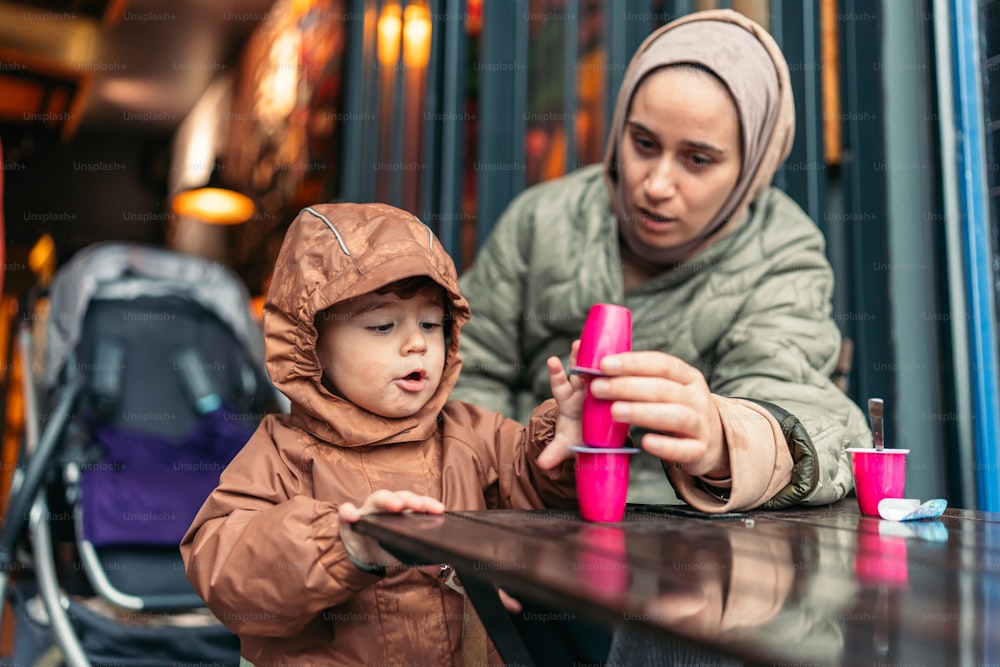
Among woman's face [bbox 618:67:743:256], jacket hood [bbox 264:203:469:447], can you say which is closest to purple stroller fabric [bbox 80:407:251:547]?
jacket hood [bbox 264:203:469:447]

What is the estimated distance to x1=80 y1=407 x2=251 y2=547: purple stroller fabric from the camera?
8.04 feet

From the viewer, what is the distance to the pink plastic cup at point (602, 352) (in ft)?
3.33

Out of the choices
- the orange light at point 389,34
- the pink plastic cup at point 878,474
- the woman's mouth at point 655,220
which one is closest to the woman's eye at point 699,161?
the woman's mouth at point 655,220

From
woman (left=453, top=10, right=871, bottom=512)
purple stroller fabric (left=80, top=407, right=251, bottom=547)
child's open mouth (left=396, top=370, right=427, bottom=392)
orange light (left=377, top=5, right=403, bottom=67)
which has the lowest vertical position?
purple stroller fabric (left=80, top=407, right=251, bottom=547)

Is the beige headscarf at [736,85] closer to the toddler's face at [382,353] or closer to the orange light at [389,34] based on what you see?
the toddler's face at [382,353]

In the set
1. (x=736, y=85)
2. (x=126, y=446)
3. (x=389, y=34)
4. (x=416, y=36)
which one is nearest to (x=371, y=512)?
(x=736, y=85)

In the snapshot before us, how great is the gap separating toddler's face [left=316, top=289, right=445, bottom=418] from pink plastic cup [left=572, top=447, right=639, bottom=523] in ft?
1.09

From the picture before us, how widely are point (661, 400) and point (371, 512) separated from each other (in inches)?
13.3

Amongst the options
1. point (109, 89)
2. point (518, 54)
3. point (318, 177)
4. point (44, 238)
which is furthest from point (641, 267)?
point (109, 89)

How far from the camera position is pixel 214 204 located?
20.5 ft

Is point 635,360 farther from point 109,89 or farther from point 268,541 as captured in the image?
point 109,89

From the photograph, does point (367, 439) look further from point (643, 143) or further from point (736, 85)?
point (736, 85)

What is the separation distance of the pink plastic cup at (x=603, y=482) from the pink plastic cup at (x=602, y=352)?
0.05 ft

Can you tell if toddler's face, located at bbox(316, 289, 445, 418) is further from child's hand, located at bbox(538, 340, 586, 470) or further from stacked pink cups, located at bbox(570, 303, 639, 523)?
stacked pink cups, located at bbox(570, 303, 639, 523)
